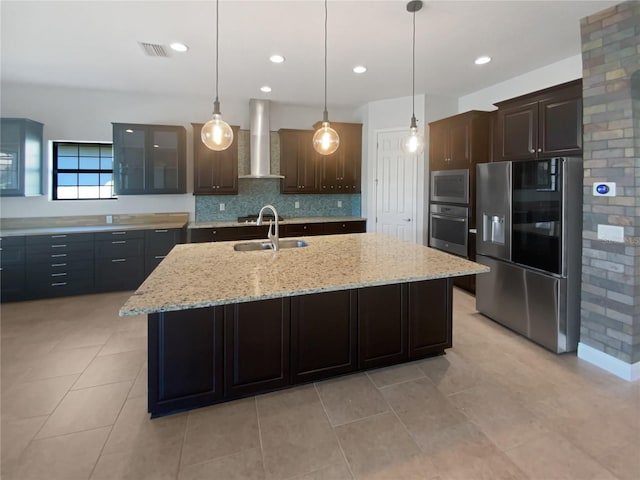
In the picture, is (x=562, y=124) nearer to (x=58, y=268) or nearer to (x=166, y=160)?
(x=166, y=160)

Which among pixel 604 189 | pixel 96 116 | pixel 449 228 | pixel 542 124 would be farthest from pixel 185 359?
pixel 96 116

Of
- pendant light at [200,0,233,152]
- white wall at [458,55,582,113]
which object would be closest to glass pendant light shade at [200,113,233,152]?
pendant light at [200,0,233,152]

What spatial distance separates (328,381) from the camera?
7.93ft

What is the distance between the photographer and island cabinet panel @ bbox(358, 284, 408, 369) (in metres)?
2.45

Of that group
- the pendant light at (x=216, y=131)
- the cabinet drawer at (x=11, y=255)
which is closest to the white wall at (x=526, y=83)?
the pendant light at (x=216, y=131)

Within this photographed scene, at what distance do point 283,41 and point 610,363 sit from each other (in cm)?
385

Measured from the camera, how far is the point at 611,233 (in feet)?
8.14

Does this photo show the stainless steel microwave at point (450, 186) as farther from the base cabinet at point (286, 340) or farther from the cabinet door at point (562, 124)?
the base cabinet at point (286, 340)

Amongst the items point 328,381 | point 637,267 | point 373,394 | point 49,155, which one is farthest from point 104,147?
point 637,267

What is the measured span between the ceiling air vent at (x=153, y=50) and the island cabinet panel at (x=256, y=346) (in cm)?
275

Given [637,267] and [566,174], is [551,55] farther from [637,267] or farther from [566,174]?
[637,267]

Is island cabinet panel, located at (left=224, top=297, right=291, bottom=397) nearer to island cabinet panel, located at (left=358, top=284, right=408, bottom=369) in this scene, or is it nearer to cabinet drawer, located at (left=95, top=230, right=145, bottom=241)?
island cabinet panel, located at (left=358, top=284, right=408, bottom=369)

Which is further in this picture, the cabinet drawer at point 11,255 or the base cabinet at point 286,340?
the cabinet drawer at point 11,255

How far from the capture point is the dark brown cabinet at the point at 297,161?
5289 millimetres
